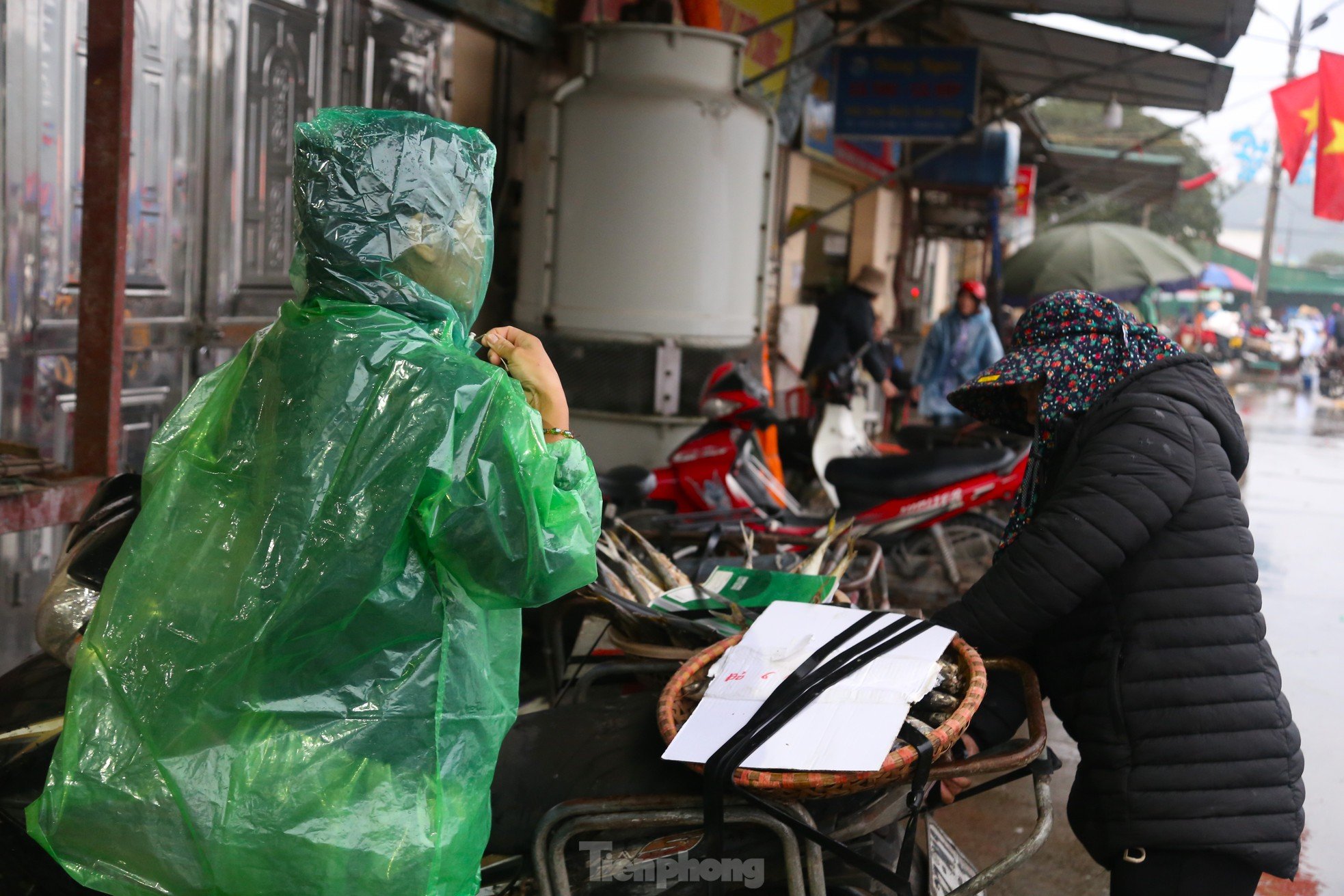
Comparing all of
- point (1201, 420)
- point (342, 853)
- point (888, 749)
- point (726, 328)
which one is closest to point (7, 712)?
Answer: point (342, 853)

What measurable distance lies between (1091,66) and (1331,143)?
2.89 m

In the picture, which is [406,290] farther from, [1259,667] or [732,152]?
[732,152]

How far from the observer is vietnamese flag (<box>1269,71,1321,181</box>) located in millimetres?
8727

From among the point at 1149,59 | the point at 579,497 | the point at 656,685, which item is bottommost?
the point at 656,685

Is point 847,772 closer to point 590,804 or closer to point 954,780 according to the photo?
point 590,804

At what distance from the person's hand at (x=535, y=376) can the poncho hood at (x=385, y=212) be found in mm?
103

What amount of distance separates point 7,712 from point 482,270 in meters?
1.25

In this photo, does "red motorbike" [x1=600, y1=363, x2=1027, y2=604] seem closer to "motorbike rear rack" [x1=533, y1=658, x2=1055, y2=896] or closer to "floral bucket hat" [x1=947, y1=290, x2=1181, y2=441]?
"floral bucket hat" [x1=947, y1=290, x2=1181, y2=441]

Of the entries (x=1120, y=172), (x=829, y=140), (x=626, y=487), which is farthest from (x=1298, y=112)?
(x=1120, y=172)

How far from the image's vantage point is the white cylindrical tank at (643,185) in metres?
6.20

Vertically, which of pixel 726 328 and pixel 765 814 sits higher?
pixel 726 328

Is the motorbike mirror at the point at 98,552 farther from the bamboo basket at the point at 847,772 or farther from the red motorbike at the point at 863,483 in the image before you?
the red motorbike at the point at 863,483

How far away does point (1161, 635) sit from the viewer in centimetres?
222

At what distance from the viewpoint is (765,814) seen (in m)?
1.93
